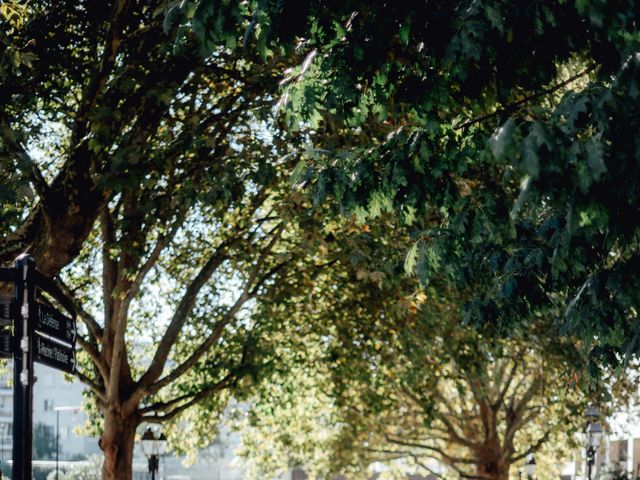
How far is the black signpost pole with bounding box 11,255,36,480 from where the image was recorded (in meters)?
5.74

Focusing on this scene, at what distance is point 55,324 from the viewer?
6.64m

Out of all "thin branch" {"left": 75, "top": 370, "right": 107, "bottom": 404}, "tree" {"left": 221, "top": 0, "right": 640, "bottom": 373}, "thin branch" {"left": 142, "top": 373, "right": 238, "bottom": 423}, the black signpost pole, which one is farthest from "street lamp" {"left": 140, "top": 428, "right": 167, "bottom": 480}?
the black signpost pole

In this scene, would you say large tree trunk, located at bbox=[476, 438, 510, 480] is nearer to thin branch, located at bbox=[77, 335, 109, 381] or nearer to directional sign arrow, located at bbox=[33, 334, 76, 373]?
thin branch, located at bbox=[77, 335, 109, 381]

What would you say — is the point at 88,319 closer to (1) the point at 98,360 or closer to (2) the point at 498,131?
(1) the point at 98,360

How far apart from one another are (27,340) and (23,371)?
21 centimetres

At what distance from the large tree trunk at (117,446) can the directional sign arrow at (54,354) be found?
12.2 metres

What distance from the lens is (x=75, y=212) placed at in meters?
12.1

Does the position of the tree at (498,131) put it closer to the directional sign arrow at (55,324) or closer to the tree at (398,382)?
the directional sign arrow at (55,324)

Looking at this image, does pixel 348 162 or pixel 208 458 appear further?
pixel 208 458

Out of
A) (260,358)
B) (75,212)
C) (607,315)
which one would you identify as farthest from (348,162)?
(260,358)

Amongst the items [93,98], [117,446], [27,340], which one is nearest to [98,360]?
[117,446]

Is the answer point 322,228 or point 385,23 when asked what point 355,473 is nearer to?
point 322,228

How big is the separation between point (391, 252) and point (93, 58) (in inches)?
186

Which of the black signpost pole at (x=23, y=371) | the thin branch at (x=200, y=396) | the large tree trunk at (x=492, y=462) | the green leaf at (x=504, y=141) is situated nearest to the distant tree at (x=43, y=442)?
the large tree trunk at (x=492, y=462)
